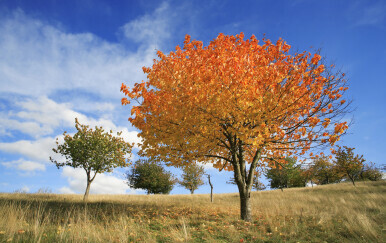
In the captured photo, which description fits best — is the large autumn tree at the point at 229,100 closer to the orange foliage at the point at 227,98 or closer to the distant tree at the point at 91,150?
the orange foliage at the point at 227,98

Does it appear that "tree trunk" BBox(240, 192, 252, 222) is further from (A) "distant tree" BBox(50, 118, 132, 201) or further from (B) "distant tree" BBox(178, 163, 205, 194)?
(B) "distant tree" BBox(178, 163, 205, 194)

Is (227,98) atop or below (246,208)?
atop

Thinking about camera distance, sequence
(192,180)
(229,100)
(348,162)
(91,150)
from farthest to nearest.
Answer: (192,180)
(348,162)
(91,150)
(229,100)

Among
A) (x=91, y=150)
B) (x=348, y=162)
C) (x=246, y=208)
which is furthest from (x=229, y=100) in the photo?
(x=348, y=162)

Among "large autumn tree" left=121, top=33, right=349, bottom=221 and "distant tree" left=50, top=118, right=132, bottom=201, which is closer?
"large autumn tree" left=121, top=33, right=349, bottom=221

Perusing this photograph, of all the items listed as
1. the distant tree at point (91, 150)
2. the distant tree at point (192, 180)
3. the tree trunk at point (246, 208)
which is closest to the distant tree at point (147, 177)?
the distant tree at point (192, 180)

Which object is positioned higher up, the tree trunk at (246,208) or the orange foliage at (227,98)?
the orange foliage at (227,98)

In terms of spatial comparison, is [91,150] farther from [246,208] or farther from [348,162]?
[348,162]

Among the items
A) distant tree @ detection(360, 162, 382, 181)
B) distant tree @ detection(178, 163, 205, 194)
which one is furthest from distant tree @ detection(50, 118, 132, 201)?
distant tree @ detection(360, 162, 382, 181)

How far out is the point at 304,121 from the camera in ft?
36.3

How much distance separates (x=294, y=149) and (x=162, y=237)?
8.58 metres

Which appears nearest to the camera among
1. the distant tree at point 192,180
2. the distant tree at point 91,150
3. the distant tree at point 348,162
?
the distant tree at point 91,150

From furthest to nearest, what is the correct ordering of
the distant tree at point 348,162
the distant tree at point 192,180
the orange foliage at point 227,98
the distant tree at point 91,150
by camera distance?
the distant tree at point 192,180 < the distant tree at point 348,162 < the distant tree at point 91,150 < the orange foliage at point 227,98

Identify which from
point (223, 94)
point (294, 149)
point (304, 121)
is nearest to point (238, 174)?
point (294, 149)
